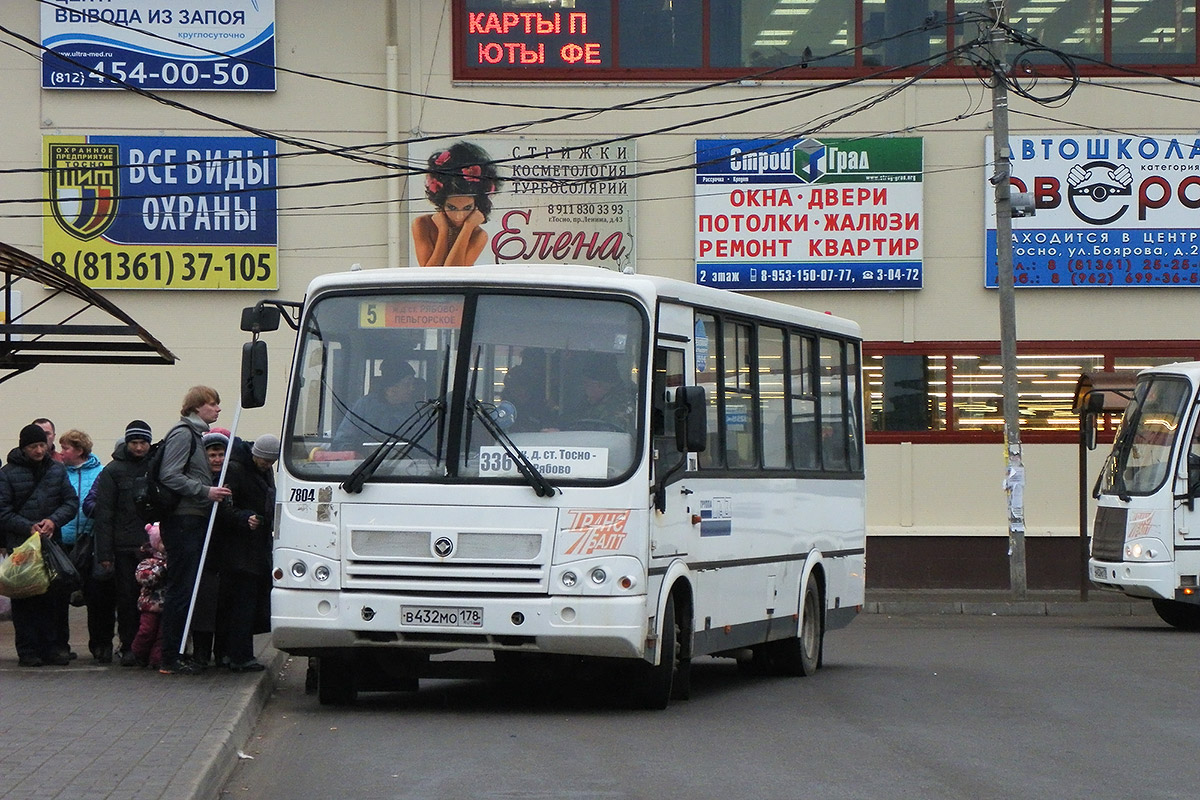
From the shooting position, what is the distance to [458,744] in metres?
9.73

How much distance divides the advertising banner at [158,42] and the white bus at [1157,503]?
12.4 metres

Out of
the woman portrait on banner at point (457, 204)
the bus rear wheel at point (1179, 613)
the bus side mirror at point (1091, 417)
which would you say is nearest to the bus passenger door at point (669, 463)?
the bus rear wheel at point (1179, 613)

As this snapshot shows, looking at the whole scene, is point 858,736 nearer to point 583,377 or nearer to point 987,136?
point 583,377

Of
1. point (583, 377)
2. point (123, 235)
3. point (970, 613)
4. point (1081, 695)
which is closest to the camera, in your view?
point (583, 377)

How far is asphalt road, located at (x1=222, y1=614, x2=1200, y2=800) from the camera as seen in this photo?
8.44 m

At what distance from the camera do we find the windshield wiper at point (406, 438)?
35.3ft

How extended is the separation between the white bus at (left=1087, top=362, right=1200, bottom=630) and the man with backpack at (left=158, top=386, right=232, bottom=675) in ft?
35.8

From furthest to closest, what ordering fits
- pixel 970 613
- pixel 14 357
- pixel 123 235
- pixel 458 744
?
pixel 123 235 → pixel 970 613 → pixel 14 357 → pixel 458 744

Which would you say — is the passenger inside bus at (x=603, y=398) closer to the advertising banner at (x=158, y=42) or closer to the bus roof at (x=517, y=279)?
the bus roof at (x=517, y=279)

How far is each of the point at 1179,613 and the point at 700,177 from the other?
29.5ft

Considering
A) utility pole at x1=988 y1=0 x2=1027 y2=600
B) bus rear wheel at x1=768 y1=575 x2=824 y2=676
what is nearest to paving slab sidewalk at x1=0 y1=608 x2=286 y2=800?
bus rear wheel at x1=768 y1=575 x2=824 y2=676

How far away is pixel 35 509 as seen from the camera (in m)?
12.8

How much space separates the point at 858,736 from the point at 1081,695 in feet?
9.98

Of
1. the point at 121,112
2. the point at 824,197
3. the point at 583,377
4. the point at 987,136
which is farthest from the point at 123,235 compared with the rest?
the point at 583,377
